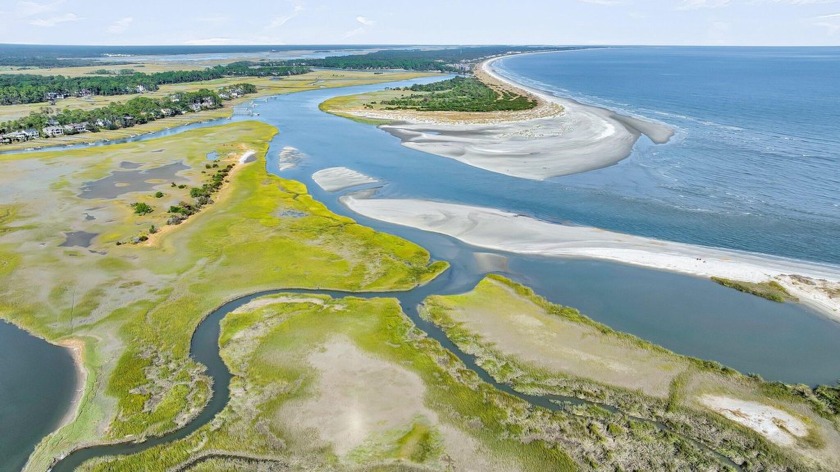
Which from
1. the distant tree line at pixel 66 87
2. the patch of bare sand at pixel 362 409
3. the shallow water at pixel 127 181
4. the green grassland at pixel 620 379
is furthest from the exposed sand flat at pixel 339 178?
the distant tree line at pixel 66 87

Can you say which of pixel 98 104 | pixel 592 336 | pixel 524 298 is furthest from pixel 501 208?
pixel 98 104

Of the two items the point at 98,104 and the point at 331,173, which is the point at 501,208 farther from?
the point at 98,104

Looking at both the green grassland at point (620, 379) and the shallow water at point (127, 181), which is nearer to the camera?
the green grassland at point (620, 379)

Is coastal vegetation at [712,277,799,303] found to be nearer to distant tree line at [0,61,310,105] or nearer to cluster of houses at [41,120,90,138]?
cluster of houses at [41,120,90,138]

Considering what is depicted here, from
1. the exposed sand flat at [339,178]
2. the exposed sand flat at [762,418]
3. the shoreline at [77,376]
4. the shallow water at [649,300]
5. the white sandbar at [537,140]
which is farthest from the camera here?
the white sandbar at [537,140]

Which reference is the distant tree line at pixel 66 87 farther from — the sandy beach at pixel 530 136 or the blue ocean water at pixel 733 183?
the blue ocean water at pixel 733 183
